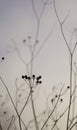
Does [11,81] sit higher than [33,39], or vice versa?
[33,39]

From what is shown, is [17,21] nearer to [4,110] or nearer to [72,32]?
[72,32]

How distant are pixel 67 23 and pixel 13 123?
0.84m

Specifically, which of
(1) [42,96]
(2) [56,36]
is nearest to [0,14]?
(2) [56,36]

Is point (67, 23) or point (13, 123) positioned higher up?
point (67, 23)

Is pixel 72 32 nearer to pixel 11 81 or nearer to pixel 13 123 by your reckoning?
pixel 11 81

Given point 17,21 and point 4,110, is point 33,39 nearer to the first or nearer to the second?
point 17,21

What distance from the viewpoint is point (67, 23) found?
1.97 meters

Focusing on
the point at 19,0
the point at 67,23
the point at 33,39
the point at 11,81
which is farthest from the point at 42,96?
the point at 19,0

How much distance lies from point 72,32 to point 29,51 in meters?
0.35

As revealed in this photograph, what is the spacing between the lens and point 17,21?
2.00 metres

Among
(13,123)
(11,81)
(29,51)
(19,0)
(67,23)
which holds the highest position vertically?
(19,0)

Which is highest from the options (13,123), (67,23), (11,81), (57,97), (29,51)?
(67,23)

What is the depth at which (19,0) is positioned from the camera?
→ 200 centimetres

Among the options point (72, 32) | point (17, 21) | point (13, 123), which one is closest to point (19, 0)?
point (17, 21)
